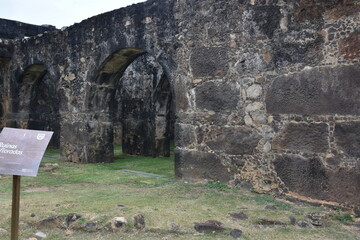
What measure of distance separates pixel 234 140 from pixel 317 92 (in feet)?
4.05

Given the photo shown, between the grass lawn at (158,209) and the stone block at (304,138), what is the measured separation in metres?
0.65

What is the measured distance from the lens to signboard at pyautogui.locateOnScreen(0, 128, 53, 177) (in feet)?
8.80

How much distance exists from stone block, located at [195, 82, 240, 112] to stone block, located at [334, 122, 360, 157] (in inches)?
52.8

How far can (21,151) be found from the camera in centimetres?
278

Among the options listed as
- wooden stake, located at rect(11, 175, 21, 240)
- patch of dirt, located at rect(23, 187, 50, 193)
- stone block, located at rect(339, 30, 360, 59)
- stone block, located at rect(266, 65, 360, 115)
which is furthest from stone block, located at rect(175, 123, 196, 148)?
wooden stake, located at rect(11, 175, 21, 240)

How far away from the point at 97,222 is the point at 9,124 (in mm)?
7326

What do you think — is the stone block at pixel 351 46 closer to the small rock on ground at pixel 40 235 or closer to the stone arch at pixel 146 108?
the small rock on ground at pixel 40 235

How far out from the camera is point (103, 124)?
7.52 metres

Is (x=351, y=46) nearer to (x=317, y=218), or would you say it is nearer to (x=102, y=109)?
(x=317, y=218)

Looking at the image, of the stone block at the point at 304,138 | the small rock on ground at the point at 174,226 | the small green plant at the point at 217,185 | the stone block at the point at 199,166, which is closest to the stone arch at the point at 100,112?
the stone block at the point at 199,166

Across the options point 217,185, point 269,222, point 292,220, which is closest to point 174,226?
point 269,222

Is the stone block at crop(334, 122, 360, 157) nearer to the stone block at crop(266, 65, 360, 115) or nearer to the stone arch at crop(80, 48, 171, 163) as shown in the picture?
the stone block at crop(266, 65, 360, 115)

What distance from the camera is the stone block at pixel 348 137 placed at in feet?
12.2

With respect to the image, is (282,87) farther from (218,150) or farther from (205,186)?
(205,186)
